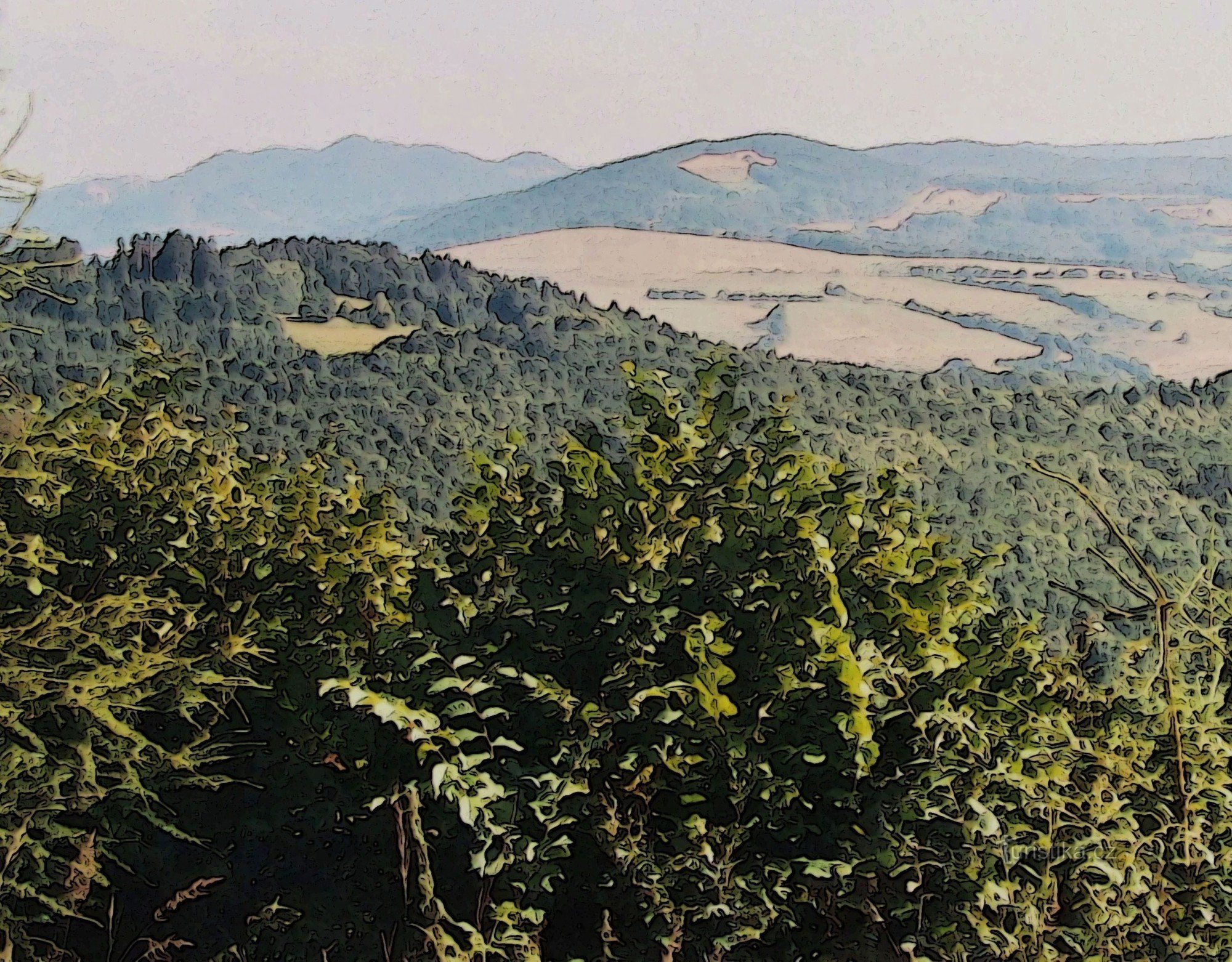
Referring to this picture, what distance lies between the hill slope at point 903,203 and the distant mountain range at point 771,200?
56 millimetres

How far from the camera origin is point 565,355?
138ft

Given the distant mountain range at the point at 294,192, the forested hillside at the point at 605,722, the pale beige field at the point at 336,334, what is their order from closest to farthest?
the forested hillside at the point at 605,722
the distant mountain range at the point at 294,192
the pale beige field at the point at 336,334

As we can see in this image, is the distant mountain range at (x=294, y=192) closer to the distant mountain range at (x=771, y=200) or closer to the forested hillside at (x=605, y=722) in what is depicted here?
the distant mountain range at (x=771, y=200)

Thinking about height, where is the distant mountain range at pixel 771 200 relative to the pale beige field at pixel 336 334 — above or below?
above

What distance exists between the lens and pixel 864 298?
40.1m

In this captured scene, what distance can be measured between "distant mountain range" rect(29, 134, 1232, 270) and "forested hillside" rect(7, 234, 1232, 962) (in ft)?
92.1

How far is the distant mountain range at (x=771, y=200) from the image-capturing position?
3450 cm

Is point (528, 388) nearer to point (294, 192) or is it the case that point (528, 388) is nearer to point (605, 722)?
point (294, 192)

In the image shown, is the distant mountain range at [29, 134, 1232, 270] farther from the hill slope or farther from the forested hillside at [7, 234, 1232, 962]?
the forested hillside at [7, 234, 1232, 962]

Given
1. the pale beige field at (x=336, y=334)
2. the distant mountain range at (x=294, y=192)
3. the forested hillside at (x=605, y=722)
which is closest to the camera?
the forested hillside at (x=605, y=722)

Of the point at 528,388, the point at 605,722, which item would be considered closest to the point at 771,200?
the point at 528,388

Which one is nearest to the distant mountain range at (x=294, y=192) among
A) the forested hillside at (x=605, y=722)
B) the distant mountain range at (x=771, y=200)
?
the distant mountain range at (x=771, y=200)

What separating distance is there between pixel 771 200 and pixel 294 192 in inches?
551

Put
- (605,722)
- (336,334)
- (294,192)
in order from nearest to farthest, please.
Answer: (605,722) < (294,192) < (336,334)
